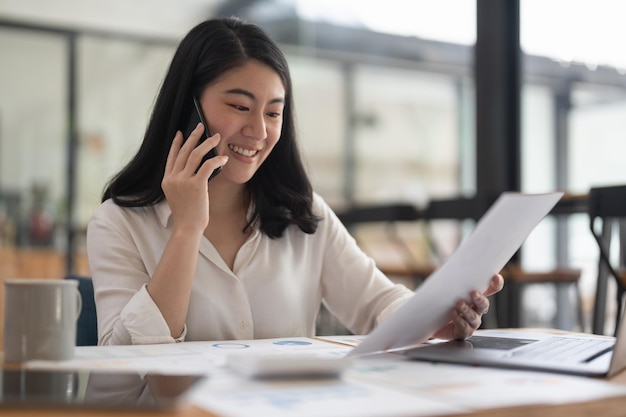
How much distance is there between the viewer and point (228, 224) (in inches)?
67.0

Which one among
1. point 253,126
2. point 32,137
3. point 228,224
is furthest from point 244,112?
point 32,137

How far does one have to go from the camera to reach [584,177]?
3.66m

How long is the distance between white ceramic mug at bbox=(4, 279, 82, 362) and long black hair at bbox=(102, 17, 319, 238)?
2.27 feet

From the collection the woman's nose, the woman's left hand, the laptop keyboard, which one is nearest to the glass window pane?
the woman's nose

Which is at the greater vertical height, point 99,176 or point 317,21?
point 317,21

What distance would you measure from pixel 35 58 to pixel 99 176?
919mm

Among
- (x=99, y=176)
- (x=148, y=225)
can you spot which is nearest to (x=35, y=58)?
(x=99, y=176)

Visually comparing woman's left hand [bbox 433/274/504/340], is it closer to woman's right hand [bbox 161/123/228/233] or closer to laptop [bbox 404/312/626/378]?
laptop [bbox 404/312/626/378]

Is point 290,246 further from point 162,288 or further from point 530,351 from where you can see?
point 530,351

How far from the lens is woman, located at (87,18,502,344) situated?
4.66 feet

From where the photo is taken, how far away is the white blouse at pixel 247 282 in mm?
1416

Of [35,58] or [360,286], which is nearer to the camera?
[360,286]

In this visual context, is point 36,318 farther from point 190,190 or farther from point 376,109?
point 376,109

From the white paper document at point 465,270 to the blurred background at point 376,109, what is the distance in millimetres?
2492
